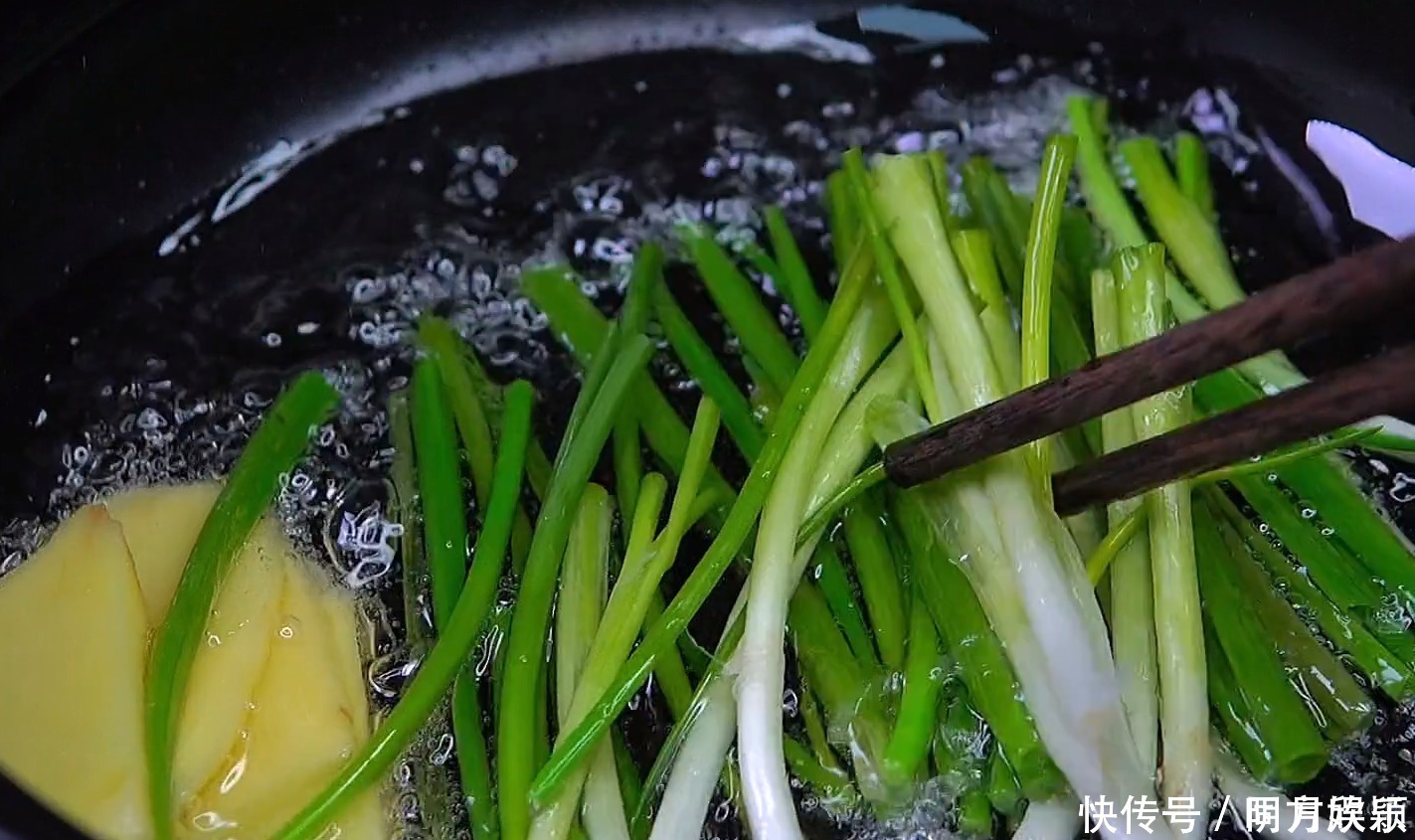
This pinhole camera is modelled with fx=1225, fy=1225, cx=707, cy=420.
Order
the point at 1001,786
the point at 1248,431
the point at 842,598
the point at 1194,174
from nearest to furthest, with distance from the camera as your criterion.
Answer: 1. the point at 1248,431
2. the point at 1001,786
3. the point at 842,598
4. the point at 1194,174

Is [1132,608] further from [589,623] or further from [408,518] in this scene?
[408,518]

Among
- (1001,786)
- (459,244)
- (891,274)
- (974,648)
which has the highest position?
(459,244)

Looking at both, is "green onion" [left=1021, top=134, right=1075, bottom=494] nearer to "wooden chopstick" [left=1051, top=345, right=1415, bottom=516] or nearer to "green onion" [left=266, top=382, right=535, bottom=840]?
"wooden chopstick" [left=1051, top=345, right=1415, bottom=516]

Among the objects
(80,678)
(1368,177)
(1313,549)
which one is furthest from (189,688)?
(1368,177)

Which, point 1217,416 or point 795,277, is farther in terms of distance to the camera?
point 795,277

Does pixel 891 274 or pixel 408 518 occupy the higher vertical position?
pixel 891 274

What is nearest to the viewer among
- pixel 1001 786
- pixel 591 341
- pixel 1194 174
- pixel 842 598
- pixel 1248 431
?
pixel 1248 431

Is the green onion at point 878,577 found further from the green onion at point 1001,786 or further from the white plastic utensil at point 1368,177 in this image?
the white plastic utensil at point 1368,177

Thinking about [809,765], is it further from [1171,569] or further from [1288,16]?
[1288,16]

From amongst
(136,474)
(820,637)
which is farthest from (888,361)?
(136,474)
